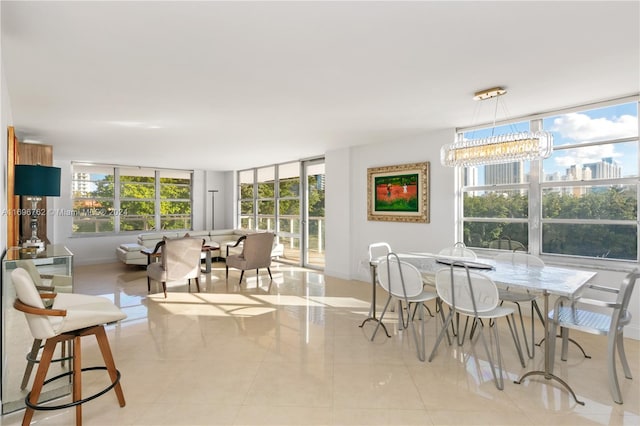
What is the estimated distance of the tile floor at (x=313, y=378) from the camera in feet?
7.07

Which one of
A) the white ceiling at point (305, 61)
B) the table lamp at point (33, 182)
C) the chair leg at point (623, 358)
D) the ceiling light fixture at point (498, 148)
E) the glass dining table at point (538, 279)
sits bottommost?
the chair leg at point (623, 358)

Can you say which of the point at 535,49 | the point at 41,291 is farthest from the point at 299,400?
the point at 535,49

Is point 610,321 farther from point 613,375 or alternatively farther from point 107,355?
point 107,355

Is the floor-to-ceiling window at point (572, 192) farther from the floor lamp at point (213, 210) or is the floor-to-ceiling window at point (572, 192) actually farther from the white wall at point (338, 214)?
the floor lamp at point (213, 210)

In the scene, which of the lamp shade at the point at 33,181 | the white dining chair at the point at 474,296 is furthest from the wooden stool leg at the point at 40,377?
the white dining chair at the point at 474,296

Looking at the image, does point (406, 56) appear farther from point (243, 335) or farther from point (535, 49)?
point (243, 335)

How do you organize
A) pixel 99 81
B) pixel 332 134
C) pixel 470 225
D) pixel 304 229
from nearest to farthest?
pixel 99 81
pixel 470 225
pixel 332 134
pixel 304 229

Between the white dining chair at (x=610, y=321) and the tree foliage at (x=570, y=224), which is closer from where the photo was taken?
the white dining chair at (x=610, y=321)

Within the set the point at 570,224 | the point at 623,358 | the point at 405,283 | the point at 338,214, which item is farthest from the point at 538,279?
the point at 338,214

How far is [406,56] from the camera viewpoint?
251 cm

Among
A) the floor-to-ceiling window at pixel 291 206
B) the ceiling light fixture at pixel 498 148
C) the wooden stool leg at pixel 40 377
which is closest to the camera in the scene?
the wooden stool leg at pixel 40 377

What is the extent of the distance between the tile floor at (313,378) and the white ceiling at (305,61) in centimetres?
239

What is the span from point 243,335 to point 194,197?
6.82 meters

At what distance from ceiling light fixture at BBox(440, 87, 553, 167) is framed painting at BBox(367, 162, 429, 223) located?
1.63 m
